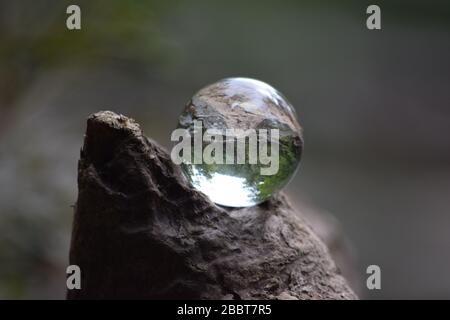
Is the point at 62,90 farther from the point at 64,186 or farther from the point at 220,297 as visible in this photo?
the point at 220,297

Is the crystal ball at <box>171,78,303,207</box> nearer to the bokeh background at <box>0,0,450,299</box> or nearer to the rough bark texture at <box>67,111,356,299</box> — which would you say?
the rough bark texture at <box>67,111,356,299</box>

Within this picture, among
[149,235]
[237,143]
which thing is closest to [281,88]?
[237,143]

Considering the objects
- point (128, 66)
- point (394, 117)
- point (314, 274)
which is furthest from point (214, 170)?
point (394, 117)

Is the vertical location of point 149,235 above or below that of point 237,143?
below

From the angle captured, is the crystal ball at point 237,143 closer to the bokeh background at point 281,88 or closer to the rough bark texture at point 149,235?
the rough bark texture at point 149,235

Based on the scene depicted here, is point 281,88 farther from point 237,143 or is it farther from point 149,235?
point 149,235
